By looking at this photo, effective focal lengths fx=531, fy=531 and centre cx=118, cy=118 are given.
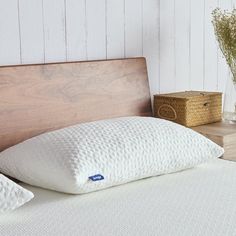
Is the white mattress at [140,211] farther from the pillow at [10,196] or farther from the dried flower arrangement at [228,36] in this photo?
the dried flower arrangement at [228,36]

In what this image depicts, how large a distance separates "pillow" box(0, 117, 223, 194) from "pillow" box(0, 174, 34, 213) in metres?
0.15

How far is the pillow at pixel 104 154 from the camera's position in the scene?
143cm

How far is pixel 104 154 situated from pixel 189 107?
72 cm

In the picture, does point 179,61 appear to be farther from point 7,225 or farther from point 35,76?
point 7,225

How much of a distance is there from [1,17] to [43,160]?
0.55 m

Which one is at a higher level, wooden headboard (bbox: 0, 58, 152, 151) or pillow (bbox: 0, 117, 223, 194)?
wooden headboard (bbox: 0, 58, 152, 151)

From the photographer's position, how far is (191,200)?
54.7 inches

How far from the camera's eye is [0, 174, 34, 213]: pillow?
1.26m

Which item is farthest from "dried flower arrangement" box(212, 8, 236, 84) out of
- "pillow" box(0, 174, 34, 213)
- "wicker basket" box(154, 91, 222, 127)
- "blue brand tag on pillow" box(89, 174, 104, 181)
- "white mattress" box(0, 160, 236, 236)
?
"pillow" box(0, 174, 34, 213)

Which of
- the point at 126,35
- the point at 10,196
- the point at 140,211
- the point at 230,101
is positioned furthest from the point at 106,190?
the point at 230,101

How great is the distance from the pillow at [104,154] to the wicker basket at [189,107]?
1.24 ft

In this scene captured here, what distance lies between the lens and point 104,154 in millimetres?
1483

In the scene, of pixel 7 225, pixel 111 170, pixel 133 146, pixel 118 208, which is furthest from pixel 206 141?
pixel 7 225

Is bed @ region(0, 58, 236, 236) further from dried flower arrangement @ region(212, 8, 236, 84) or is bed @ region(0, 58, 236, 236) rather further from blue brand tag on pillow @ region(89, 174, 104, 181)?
dried flower arrangement @ region(212, 8, 236, 84)
